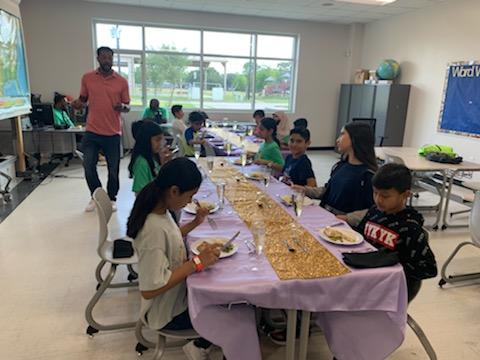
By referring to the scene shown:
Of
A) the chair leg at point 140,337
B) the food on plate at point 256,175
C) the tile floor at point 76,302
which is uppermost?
the food on plate at point 256,175

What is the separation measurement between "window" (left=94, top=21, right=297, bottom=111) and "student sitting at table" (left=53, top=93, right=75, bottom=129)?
1.75 m

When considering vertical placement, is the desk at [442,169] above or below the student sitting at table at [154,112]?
below

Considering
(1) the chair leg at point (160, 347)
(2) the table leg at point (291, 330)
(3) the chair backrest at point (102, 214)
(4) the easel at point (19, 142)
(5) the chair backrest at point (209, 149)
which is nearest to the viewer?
(2) the table leg at point (291, 330)

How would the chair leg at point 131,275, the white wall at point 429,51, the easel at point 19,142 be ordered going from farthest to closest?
the white wall at point 429,51 < the easel at point 19,142 < the chair leg at point 131,275

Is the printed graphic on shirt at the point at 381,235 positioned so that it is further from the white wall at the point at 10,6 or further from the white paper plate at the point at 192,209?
the white wall at the point at 10,6

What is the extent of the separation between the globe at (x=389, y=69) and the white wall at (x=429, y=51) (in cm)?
16

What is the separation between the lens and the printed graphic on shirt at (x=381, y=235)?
1.66 meters

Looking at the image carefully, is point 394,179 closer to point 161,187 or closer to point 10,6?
point 161,187

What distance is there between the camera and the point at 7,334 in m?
2.12

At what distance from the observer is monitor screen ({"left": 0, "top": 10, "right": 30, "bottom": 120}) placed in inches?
186

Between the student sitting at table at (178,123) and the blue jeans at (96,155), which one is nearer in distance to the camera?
the blue jeans at (96,155)

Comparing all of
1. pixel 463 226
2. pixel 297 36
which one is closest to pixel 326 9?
pixel 297 36

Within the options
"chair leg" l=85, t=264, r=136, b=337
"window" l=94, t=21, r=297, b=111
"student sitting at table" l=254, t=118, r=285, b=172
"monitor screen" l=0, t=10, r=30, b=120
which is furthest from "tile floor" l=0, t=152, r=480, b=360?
"window" l=94, t=21, r=297, b=111

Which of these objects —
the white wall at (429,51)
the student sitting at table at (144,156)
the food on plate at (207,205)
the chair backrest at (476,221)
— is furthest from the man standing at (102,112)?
A: the white wall at (429,51)
